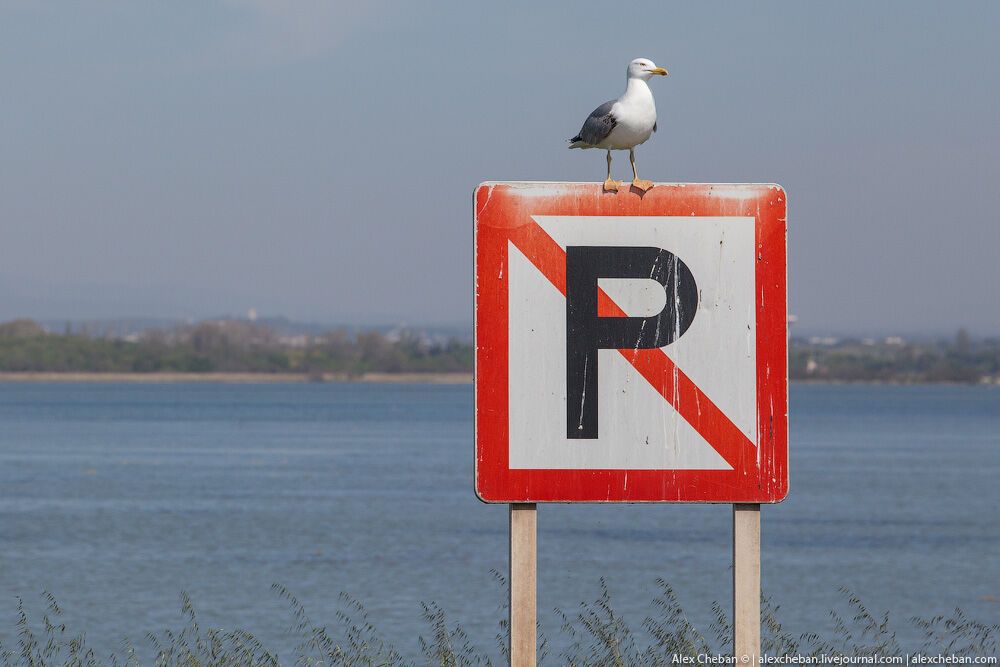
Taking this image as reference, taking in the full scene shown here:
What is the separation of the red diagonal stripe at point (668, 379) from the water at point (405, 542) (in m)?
15.5

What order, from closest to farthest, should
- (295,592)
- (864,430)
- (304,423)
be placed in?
(295,592) < (864,430) < (304,423)

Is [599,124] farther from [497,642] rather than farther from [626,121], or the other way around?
[497,642]

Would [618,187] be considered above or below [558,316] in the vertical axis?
above

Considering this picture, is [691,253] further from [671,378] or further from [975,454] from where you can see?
[975,454]

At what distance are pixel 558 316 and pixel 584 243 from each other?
25 centimetres

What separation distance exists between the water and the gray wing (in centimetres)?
1535

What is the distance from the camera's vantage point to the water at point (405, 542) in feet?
88.2

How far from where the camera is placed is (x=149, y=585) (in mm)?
29797

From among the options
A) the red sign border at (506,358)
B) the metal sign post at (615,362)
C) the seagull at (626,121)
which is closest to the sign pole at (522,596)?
the metal sign post at (615,362)

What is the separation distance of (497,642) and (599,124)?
16.5 metres

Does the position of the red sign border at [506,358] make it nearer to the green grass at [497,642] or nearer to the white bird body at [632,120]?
the white bird body at [632,120]

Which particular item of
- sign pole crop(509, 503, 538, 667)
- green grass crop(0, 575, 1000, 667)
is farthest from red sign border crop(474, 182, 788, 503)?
green grass crop(0, 575, 1000, 667)

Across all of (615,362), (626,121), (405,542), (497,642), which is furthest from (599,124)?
(405,542)

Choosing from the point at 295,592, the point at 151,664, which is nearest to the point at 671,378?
the point at 151,664
